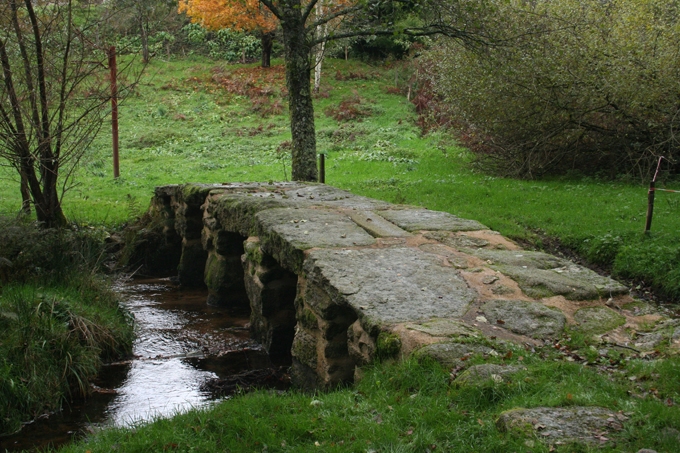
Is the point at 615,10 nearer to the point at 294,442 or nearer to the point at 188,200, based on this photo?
the point at 188,200

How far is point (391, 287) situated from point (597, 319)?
1.46 metres

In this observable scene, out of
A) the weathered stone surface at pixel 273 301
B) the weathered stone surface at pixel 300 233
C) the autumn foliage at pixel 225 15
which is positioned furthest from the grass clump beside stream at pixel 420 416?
the autumn foliage at pixel 225 15

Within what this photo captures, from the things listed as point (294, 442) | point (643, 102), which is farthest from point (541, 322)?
point (643, 102)

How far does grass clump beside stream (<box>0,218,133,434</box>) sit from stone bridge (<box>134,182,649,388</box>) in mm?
1643

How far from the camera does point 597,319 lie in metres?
4.31

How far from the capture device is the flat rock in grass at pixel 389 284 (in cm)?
422

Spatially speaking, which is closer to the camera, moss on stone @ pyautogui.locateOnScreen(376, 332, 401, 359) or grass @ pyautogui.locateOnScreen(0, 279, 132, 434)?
moss on stone @ pyautogui.locateOnScreen(376, 332, 401, 359)

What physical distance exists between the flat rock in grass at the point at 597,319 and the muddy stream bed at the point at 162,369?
278 cm

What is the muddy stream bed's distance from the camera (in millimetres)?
4801

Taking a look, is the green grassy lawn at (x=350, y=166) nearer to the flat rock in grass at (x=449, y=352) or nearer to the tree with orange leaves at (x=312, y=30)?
the tree with orange leaves at (x=312, y=30)

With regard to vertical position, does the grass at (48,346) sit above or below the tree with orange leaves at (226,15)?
below

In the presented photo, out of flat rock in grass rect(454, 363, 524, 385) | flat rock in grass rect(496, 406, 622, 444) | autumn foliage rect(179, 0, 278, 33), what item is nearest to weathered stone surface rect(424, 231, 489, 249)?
flat rock in grass rect(454, 363, 524, 385)

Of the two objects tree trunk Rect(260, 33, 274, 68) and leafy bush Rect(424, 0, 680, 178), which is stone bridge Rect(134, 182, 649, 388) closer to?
leafy bush Rect(424, 0, 680, 178)

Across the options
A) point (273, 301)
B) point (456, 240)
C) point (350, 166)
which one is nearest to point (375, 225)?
point (456, 240)
